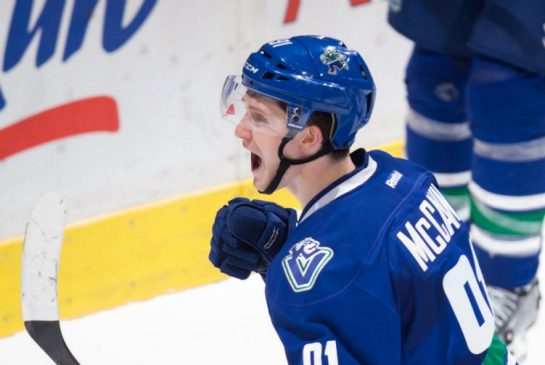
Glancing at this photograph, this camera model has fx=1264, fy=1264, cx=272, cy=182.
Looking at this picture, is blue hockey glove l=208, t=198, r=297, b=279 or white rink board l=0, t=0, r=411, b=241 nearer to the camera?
blue hockey glove l=208, t=198, r=297, b=279

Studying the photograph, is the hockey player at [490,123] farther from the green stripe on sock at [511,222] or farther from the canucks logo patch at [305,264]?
the canucks logo patch at [305,264]

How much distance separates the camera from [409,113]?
281 cm

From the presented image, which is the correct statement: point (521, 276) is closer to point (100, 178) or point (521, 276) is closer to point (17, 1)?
point (100, 178)

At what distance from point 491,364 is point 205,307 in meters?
1.15

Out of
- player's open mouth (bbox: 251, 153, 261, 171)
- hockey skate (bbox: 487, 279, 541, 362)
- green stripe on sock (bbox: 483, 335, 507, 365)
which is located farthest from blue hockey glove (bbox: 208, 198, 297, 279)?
hockey skate (bbox: 487, 279, 541, 362)

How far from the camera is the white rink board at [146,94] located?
8.73 feet

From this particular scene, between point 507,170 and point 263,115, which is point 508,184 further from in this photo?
point 263,115

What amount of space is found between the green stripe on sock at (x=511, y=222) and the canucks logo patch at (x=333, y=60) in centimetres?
97

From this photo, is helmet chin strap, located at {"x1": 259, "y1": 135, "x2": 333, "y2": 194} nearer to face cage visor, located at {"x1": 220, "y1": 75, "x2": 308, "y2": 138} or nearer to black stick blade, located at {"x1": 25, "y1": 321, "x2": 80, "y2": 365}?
face cage visor, located at {"x1": 220, "y1": 75, "x2": 308, "y2": 138}

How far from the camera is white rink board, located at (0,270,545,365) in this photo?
271cm

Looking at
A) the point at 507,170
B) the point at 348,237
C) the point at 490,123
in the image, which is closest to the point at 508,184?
the point at 507,170

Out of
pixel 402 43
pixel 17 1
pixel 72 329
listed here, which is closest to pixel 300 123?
pixel 17 1

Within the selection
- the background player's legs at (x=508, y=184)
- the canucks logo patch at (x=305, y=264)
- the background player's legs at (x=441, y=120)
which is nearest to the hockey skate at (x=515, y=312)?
the background player's legs at (x=508, y=184)

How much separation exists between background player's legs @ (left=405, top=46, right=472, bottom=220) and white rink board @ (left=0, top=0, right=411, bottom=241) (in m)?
0.43
